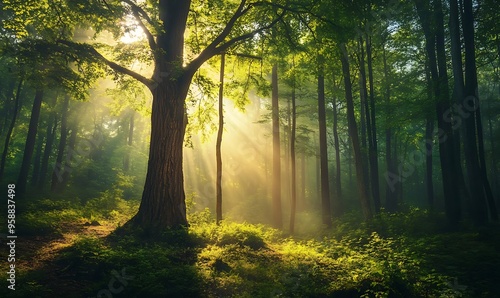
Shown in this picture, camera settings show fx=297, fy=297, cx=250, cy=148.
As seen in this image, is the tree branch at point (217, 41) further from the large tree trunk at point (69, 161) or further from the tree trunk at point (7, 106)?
the tree trunk at point (7, 106)

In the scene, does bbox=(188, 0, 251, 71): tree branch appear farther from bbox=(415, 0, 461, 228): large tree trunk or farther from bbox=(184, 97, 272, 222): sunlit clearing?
bbox=(184, 97, 272, 222): sunlit clearing

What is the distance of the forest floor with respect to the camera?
5.82m

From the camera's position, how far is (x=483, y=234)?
32.2 feet

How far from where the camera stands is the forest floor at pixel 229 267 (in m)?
5.82

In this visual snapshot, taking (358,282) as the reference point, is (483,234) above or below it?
above

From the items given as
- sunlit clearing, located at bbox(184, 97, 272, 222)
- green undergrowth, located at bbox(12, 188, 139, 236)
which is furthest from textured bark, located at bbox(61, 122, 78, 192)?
sunlit clearing, located at bbox(184, 97, 272, 222)

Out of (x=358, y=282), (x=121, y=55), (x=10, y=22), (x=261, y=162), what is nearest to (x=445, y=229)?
(x=358, y=282)

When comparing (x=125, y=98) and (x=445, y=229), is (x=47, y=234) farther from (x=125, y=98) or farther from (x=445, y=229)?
(x=445, y=229)

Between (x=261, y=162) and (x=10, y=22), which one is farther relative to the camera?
(x=261, y=162)

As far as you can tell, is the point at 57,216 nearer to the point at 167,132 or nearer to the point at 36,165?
the point at 167,132

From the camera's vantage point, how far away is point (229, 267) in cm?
738

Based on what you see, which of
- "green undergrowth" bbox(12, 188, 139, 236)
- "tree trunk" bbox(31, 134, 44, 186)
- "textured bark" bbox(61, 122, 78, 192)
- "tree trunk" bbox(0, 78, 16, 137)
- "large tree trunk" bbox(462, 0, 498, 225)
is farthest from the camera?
"tree trunk" bbox(0, 78, 16, 137)

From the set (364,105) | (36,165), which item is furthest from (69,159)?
(364,105)

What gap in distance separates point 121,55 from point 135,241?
6.24m
